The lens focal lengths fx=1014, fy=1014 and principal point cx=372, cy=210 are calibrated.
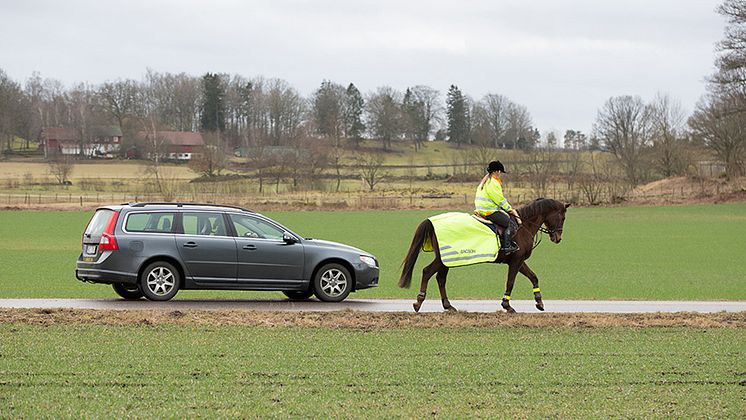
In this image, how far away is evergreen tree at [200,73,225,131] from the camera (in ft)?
513

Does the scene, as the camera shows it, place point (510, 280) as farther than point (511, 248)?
Yes

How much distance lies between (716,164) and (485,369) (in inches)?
3671

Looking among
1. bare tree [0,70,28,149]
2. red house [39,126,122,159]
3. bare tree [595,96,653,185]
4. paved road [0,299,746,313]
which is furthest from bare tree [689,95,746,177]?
bare tree [0,70,28,149]

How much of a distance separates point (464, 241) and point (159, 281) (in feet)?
18.4

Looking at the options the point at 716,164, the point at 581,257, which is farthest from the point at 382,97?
the point at 581,257

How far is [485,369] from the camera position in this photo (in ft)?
36.3

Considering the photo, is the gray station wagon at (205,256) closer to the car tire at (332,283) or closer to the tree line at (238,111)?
the car tire at (332,283)

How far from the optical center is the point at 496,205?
53.0 ft

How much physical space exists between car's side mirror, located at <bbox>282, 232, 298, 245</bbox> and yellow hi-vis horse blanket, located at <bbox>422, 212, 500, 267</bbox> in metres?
3.48

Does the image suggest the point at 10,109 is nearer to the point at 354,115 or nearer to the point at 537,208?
the point at 354,115

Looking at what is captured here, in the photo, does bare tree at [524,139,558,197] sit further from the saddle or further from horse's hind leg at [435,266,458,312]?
the saddle

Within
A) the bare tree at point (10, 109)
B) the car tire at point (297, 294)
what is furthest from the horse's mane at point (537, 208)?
the bare tree at point (10, 109)

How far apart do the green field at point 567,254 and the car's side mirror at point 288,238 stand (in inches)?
118

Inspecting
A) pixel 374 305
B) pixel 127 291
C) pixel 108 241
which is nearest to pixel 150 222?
pixel 108 241
